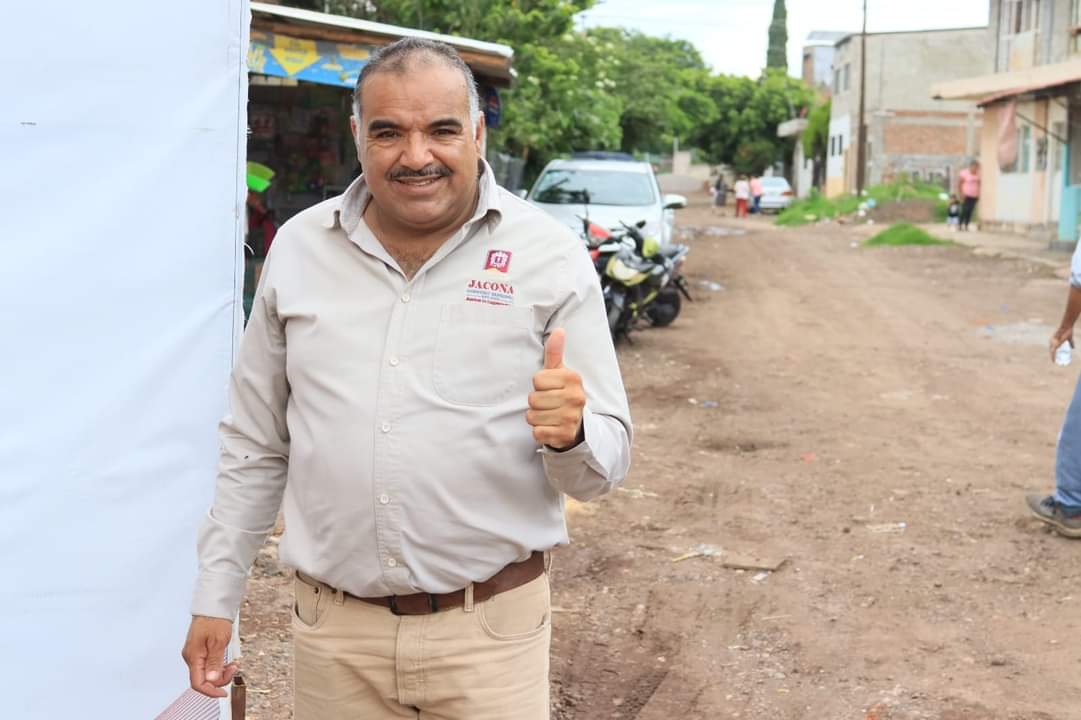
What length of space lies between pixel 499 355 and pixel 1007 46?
3154 centimetres

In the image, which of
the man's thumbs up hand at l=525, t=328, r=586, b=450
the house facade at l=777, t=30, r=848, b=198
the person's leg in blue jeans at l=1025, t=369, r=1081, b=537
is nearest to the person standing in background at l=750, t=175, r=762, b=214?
the house facade at l=777, t=30, r=848, b=198

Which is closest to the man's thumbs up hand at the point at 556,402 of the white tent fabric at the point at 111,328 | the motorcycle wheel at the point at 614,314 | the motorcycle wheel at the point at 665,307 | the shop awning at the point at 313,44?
the white tent fabric at the point at 111,328

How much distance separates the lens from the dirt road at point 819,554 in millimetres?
4582

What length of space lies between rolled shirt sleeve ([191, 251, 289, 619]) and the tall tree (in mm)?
97418

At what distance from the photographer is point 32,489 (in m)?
2.74

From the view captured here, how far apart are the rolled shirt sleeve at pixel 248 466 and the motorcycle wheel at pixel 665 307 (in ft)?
35.6

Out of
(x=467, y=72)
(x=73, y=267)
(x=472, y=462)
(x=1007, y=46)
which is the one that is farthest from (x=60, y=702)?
(x=1007, y=46)

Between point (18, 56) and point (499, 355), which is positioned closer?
point (499, 355)

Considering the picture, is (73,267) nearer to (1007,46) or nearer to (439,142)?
(439,142)

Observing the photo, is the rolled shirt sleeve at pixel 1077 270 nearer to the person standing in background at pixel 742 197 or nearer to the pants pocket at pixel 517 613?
the pants pocket at pixel 517 613

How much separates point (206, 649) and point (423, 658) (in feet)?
1.45

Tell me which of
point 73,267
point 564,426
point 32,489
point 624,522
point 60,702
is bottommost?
point 624,522

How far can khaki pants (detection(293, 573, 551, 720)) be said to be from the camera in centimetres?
241

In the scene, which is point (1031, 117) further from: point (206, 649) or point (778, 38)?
point (778, 38)
